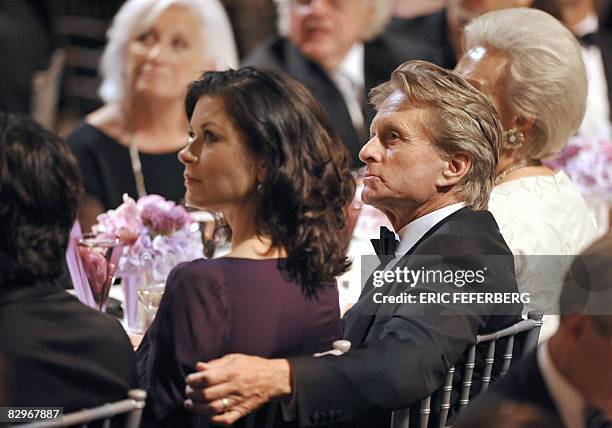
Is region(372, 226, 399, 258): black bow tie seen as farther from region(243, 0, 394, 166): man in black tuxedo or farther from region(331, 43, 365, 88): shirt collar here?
region(331, 43, 365, 88): shirt collar

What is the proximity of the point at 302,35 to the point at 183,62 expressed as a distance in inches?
38.3

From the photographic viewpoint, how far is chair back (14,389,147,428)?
5.53 ft

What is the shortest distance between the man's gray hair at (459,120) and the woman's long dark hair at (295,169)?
0.19 m

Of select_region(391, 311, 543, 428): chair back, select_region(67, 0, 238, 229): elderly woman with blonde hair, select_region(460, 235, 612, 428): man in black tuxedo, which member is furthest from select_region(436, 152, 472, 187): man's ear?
select_region(67, 0, 238, 229): elderly woman with blonde hair

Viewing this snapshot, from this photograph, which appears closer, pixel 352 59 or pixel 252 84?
pixel 252 84

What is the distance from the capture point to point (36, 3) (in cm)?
697

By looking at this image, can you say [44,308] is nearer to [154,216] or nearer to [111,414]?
[111,414]

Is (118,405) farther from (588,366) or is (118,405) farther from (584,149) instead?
(584,149)

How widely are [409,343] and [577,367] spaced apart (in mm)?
505

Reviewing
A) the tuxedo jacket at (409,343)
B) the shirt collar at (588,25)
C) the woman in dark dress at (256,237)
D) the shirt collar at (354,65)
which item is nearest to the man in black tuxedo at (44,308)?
the woman in dark dress at (256,237)

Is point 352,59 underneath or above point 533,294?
above

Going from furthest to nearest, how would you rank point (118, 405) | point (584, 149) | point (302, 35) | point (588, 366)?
1. point (302, 35)
2. point (584, 149)
3. point (118, 405)
4. point (588, 366)

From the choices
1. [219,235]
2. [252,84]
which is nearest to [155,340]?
[252,84]

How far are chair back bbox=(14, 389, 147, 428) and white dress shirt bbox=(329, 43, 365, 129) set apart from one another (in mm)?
3393
